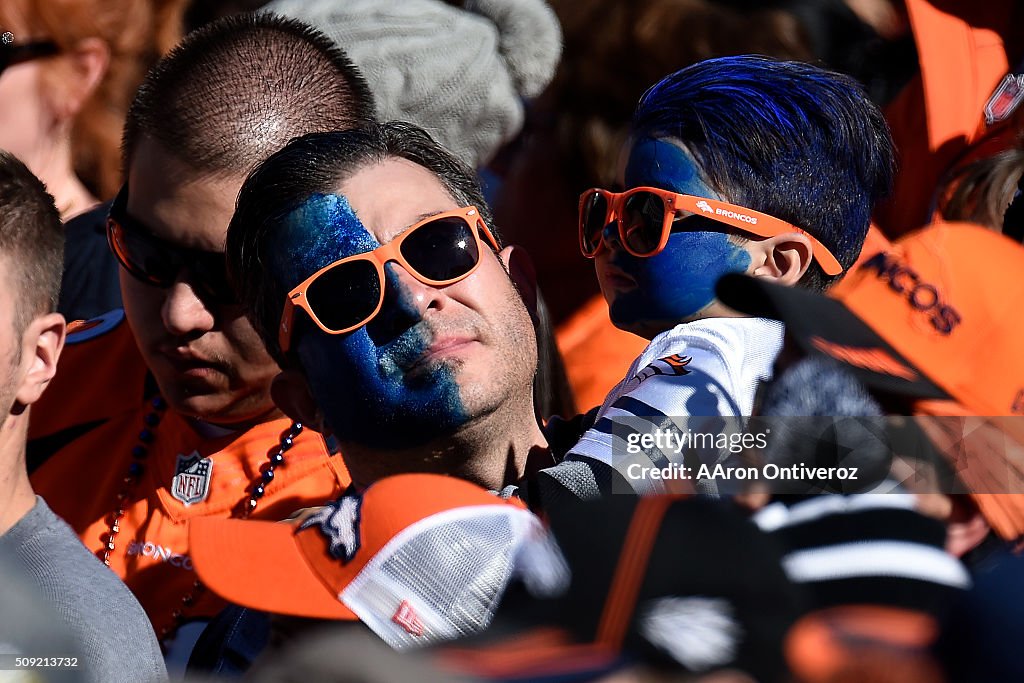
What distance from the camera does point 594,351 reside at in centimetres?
315

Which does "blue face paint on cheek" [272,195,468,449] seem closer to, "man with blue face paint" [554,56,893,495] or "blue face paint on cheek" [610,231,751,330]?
"man with blue face paint" [554,56,893,495]

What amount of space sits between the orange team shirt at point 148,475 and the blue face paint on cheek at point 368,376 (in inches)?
23.8

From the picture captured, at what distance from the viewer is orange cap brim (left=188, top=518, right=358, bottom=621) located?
157 cm

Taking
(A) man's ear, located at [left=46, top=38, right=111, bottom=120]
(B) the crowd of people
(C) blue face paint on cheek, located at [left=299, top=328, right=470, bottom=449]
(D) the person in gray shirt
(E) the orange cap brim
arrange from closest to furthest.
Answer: (B) the crowd of people → (E) the orange cap brim → (D) the person in gray shirt → (C) blue face paint on cheek, located at [left=299, top=328, right=470, bottom=449] → (A) man's ear, located at [left=46, top=38, right=111, bottom=120]

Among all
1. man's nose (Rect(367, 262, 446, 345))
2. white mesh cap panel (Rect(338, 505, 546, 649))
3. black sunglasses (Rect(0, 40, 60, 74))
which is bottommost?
black sunglasses (Rect(0, 40, 60, 74))

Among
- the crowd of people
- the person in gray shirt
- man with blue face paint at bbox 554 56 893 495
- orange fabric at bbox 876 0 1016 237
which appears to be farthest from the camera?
orange fabric at bbox 876 0 1016 237

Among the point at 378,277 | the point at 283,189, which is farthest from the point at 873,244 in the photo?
the point at 283,189

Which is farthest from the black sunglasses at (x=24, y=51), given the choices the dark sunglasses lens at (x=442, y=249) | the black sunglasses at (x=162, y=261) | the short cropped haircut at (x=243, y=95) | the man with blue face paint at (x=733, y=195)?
the man with blue face paint at (x=733, y=195)

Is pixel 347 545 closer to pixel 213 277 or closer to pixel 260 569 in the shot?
pixel 260 569

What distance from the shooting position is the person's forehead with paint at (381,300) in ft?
6.52

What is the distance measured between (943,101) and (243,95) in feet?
5.81

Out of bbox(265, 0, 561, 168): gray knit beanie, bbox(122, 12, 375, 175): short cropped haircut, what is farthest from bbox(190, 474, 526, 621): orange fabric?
bbox(265, 0, 561, 168): gray knit beanie

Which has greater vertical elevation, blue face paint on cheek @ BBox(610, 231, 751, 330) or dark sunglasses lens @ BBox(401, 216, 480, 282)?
dark sunglasses lens @ BBox(401, 216, 480, 282)

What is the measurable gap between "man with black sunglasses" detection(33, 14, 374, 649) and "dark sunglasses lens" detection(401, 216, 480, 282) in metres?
0.57
